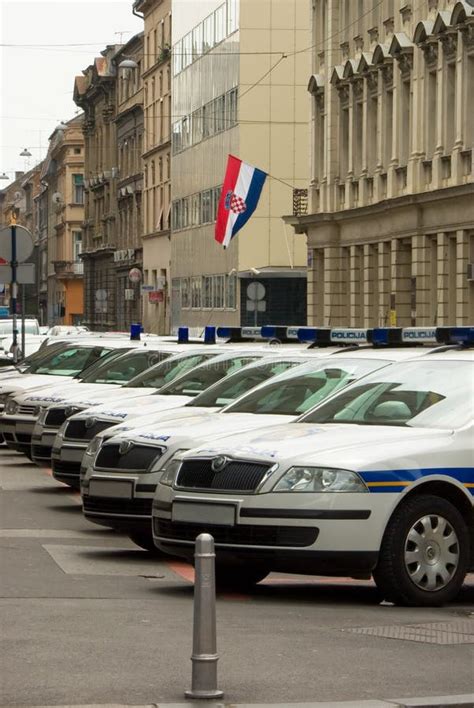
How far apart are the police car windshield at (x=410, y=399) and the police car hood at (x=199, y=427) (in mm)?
932

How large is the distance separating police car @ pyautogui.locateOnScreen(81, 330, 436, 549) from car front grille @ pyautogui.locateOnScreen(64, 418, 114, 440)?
7.66ft

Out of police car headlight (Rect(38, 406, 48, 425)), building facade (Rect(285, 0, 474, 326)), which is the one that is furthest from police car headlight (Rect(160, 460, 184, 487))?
building facade (Rect(285, 0, 474, 326))

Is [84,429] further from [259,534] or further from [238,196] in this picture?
→ [238,196]

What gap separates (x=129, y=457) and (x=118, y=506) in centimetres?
38

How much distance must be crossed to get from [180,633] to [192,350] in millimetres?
10274

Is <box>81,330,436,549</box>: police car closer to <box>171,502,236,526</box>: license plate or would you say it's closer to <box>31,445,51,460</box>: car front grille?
<box>171,502,236,526</box>: license plate

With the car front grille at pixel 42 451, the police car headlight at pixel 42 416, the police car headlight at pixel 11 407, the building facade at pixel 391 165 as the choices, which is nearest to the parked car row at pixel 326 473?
the police car headlight at pixel 42 416

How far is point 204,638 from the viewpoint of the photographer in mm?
7328

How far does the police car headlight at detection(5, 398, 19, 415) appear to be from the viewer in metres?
21.4

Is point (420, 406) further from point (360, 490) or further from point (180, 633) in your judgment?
point (180, 633)

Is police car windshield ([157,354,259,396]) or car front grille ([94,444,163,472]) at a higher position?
police car windshield ([157,354,259,396])

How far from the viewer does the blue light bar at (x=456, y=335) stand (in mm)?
12383

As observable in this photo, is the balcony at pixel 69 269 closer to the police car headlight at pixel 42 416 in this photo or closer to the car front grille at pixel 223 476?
the police car headlight at pixel 42 416

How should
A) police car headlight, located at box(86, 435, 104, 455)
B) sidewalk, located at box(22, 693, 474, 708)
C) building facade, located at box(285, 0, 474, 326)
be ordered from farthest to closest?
building facade, located at box(285, 0, 474, 326) → police car headlight, located at box(86, 435, 104, 455) → sidewalk, located at box(22, 693, 474, 708)
